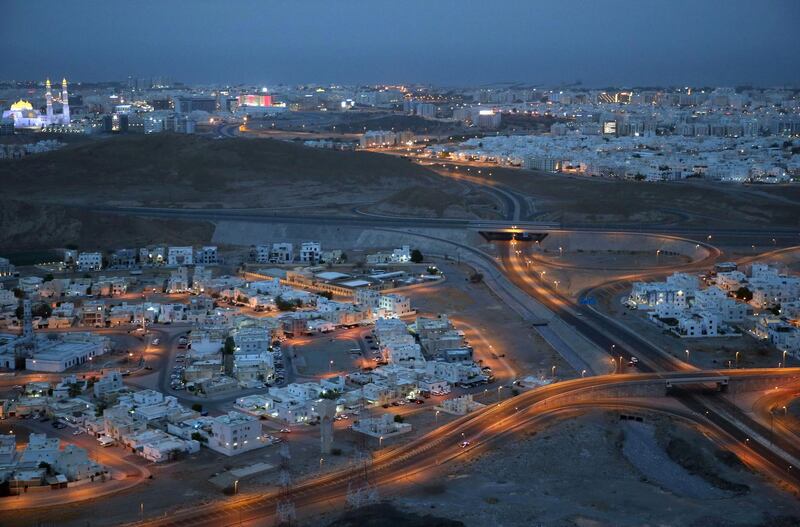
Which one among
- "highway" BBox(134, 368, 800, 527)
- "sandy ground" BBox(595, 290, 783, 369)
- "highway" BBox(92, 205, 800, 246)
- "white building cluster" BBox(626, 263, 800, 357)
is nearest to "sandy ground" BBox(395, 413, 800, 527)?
"highway" BBox(134, 368, 800, 527)

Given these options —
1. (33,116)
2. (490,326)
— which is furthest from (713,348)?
(33,116)

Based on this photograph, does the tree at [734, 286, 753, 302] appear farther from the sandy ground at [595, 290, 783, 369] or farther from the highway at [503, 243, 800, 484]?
the highway at [503, 243, 800, 484]

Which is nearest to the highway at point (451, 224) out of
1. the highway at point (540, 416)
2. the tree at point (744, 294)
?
the highway at point (540, 416)

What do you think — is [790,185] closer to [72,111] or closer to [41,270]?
[41,270]

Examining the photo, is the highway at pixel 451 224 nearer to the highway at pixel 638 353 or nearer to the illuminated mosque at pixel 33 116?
the highway at pixel 638 353

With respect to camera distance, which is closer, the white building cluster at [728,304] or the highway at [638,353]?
the highway at [638,353]

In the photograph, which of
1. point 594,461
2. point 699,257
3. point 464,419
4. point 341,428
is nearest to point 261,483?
point 341,428

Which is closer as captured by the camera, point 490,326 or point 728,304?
point 490,326

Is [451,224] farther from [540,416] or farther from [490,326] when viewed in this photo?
[540,416]
